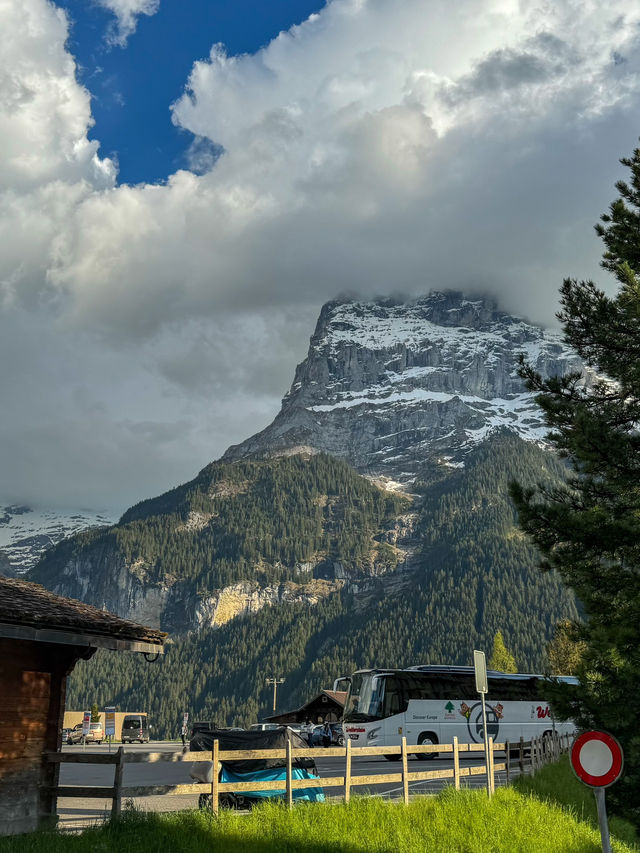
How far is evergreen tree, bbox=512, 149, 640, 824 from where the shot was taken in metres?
14.4

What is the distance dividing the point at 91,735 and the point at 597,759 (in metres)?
83.4

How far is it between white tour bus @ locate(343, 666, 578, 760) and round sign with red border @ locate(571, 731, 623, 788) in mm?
29119

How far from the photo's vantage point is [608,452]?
51.3ft

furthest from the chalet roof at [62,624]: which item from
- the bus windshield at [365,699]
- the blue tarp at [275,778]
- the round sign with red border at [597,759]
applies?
the bus windshield at [365,699]

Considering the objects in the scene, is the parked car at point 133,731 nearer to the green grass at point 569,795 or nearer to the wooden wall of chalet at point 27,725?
the green grass at point 569,795

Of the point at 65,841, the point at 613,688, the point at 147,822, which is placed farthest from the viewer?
the point at 613,688

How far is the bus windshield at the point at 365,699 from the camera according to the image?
132 ft

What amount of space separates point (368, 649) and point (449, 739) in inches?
6119

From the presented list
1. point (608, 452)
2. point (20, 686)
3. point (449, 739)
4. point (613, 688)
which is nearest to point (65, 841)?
point (20, 686)

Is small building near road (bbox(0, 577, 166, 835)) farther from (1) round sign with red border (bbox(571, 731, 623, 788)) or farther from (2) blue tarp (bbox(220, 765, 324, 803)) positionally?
(1) round sign with red border (bbox(571, 731, 623, 788))

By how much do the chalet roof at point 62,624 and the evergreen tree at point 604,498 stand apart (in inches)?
310

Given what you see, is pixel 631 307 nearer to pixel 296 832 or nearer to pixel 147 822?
pixel 296 832

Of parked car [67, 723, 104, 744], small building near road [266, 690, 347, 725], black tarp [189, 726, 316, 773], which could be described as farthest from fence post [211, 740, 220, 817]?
parked car [67, 723, 104, 744]

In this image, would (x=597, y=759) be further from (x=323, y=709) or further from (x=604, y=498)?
(x=323, y=709)
